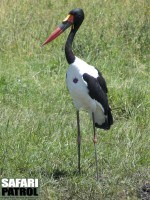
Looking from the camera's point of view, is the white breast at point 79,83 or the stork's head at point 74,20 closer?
the white breast at point 79,83

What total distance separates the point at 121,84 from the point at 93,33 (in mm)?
1632

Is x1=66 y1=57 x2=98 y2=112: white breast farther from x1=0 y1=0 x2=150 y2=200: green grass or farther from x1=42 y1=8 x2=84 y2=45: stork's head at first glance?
x1=0 y1=0 x2=150 y2=200: green grass

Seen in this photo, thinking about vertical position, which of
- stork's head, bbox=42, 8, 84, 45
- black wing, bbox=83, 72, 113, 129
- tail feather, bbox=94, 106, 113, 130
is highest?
stork's head, bbox=42, 8, 84, 45

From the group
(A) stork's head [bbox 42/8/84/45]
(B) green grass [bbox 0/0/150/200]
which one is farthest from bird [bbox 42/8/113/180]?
(B) green grass [bbox 0/0/150/200]

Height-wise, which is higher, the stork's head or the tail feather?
the stork's head

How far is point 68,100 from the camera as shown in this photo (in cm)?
761

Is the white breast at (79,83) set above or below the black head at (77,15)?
below

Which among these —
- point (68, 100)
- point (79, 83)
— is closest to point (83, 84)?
point (79, 83)

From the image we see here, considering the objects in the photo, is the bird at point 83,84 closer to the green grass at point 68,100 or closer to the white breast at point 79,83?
the white breast at point 79,83

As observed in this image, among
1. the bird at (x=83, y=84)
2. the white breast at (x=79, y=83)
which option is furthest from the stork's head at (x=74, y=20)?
the white breast at (x=79, y=83)

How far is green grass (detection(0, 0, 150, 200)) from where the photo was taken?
232 inches

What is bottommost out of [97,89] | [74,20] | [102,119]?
[102,119]

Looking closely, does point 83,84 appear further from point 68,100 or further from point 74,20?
point 68,100

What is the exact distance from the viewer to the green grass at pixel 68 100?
5895 mm
